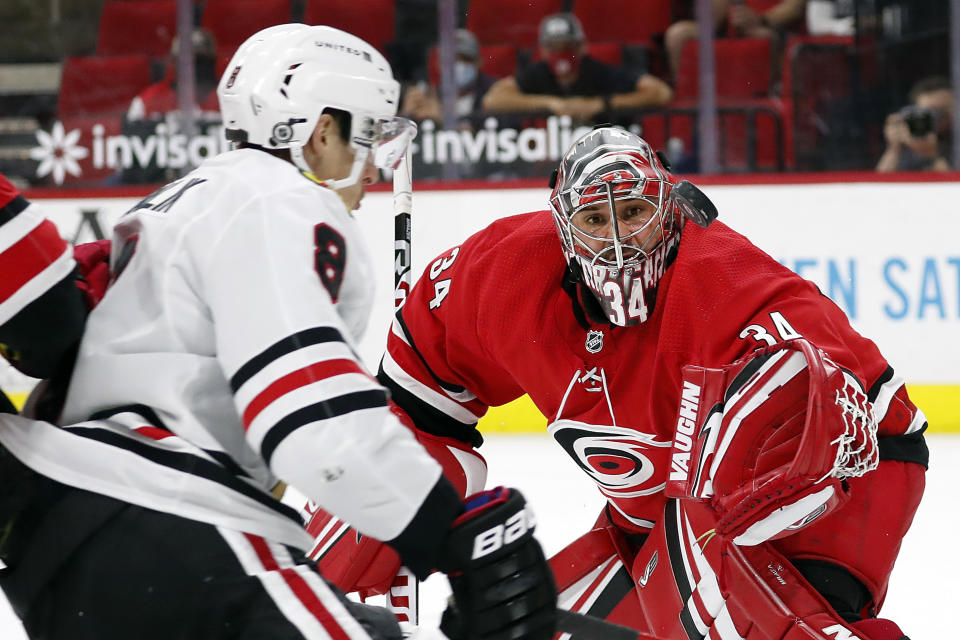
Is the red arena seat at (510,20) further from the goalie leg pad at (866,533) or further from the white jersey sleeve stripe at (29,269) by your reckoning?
the white jersey sleeve stripe at (29,269)

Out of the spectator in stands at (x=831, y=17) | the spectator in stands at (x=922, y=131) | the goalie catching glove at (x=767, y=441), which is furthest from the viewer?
the spectator in stands at (x=831, y=17)

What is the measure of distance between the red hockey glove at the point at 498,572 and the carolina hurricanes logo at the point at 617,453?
796 mm

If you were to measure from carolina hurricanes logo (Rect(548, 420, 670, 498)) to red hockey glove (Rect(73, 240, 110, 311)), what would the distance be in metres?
0.88

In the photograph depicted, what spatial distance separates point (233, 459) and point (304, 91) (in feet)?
1.35

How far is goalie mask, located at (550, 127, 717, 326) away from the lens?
1.94 meters

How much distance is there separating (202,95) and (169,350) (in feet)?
13.1

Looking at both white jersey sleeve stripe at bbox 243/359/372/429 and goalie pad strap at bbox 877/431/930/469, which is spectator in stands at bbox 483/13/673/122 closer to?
goalie pad strap at bbox 877/431/930/469

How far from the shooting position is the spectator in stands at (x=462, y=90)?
496 centimetres

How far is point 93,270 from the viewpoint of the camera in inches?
52.5

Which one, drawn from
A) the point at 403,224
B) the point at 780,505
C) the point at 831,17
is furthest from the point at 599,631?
the point at 831,17

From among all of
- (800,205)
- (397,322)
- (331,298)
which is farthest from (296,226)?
(800,205)

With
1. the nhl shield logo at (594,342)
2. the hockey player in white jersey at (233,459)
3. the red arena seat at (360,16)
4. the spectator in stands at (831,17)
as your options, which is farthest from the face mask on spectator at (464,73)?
the hockey player in white jersey at (233,459)

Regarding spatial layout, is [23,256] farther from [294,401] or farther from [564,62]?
[564,62]

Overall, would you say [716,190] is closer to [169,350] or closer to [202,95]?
[202,95]
